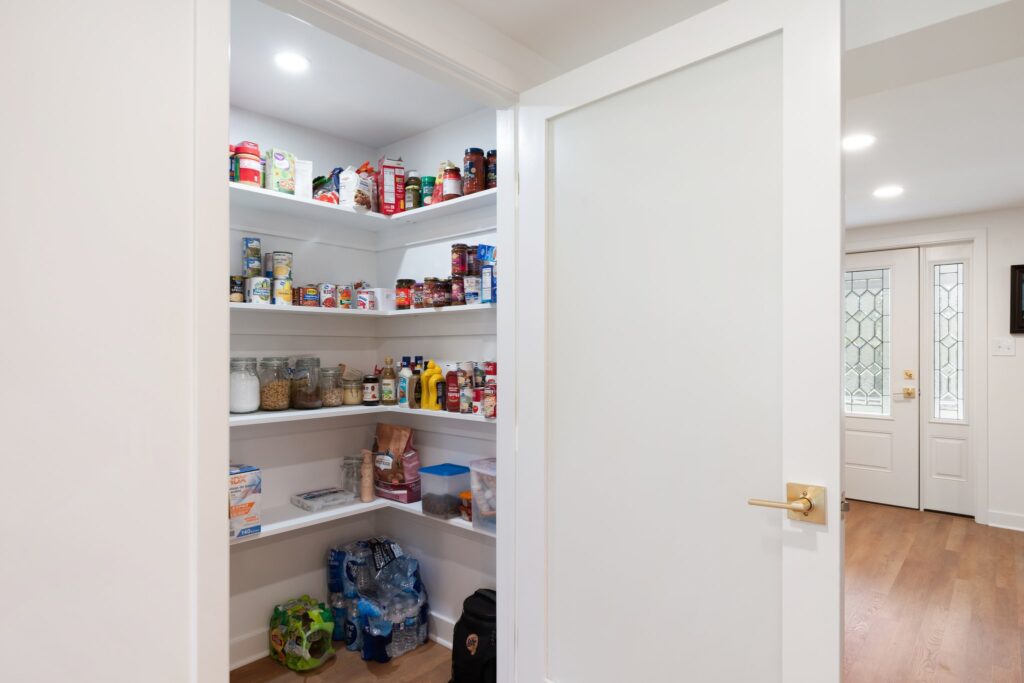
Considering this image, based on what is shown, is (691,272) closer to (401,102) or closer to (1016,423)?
(401,102)

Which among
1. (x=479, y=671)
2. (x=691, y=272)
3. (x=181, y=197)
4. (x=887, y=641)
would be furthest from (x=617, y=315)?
(x=887, y=641)

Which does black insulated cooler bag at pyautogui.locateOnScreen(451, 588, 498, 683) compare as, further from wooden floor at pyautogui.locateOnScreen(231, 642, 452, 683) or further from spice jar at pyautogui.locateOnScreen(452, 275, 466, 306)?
spice jar at pyautogui.locateOnScreen(452, 275, 466, 306)

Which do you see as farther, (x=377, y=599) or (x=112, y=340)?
(x=377, y=599)

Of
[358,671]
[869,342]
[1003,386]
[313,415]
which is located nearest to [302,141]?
[313,415]

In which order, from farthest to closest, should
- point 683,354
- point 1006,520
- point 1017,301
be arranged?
point 1006,520
point 1017,301
point 683,354

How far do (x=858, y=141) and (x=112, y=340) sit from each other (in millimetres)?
3345

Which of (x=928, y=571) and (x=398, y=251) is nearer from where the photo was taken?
(x=398, y=251)

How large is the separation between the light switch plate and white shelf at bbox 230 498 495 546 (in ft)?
14.5

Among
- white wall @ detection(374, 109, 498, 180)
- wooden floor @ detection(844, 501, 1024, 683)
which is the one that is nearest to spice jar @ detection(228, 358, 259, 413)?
white wall @ detection(374, 109, 498, 180)

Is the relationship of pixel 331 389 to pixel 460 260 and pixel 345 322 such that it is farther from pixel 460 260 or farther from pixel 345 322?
pixel 460 260

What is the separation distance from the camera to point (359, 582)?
256cm

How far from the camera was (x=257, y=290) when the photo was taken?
223cm

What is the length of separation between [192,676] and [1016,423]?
5.48m

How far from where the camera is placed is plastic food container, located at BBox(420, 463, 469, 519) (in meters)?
2.32
